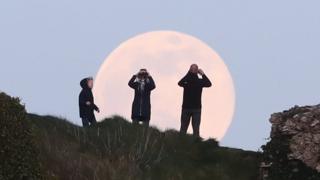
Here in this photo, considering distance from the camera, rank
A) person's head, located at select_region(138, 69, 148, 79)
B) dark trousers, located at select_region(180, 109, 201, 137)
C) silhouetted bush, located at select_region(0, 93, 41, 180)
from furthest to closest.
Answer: person's head, located at select_region(138, 69, 148, 79) < dark trousers, located at select_region(180, 109, 201, 137) < silhouetted bush, located at select_region(0, 93, 41, 180)

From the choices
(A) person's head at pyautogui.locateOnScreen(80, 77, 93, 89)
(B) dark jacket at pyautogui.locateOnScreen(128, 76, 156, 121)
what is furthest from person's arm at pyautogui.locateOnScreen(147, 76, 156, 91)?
(A) person's head at pyautogui.locateOnScreen(80, 77, 93, 89)

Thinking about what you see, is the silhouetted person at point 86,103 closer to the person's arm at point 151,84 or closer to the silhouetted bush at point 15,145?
the person's arm at point 151,84

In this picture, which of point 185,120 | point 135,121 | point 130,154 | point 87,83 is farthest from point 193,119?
point 87,83

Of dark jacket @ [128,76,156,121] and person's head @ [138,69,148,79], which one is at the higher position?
person's head @ [138,69,148,79]

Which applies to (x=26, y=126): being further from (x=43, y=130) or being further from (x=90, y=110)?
(x=90, y=110)

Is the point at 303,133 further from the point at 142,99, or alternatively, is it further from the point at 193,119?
the point at 142,99

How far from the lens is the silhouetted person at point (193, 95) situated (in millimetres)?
18203

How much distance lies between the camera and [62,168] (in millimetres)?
14461

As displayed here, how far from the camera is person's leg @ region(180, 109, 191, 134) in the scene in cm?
1839

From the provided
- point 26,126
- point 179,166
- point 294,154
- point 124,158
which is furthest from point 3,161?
point 294,154

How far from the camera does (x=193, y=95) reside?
18.2 m

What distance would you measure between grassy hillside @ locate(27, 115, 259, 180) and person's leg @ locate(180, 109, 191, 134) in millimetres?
417

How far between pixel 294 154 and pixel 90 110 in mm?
6766

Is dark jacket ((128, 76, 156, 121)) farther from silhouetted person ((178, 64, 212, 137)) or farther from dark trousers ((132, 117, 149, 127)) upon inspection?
silhouetted person ((178, 64, 212, 137))
